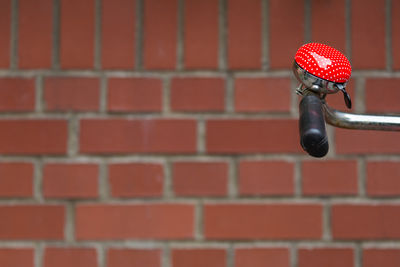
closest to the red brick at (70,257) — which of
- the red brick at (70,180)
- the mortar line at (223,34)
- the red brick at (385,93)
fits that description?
the red brick at (70,180)

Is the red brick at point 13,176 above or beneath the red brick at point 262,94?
beneath

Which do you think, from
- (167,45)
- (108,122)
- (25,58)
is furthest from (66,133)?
(167,45)

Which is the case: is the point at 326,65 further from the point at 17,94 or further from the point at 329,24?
the point at 17,94

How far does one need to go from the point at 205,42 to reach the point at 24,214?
1.94 ft

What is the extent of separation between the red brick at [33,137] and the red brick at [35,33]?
138 millimetres

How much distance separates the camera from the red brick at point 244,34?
127 centimetres

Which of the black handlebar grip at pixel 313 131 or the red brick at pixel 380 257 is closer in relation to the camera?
the black handlebar grip at pixel 313 131

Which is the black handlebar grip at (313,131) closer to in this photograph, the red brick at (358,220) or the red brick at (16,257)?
the red brick at (358,220)

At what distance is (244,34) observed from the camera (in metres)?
1.27

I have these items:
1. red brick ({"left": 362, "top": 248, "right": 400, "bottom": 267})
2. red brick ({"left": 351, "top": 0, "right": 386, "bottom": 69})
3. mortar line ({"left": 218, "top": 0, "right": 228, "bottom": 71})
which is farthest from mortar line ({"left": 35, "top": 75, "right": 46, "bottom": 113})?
red brick ({"left": 362, "top": 248, "right": 400, "bottom": 267})

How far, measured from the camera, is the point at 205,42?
1.27 meters

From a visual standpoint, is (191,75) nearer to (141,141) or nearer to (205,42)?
(205,42)

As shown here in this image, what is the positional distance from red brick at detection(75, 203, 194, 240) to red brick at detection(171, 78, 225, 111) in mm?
236

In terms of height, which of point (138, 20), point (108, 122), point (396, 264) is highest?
point (138, 20)
